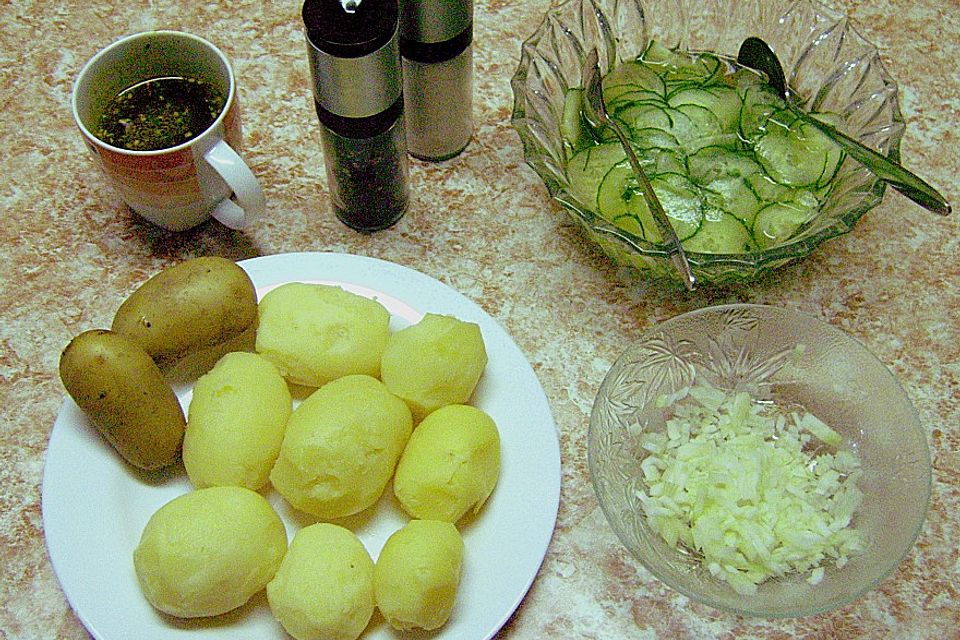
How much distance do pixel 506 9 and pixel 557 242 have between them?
0.40 metres

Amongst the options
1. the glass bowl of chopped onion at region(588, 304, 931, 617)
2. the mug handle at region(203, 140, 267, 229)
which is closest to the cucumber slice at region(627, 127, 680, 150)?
the glass bowl of chopped onion at region(588, 304, 931, 617)

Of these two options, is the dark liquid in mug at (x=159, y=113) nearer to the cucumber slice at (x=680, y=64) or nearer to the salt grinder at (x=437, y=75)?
the salt grinder at (x=437, y=75)

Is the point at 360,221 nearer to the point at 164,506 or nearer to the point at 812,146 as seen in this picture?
the point at 164,506

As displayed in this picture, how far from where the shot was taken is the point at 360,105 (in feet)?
3.28

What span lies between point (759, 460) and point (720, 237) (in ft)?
0.80

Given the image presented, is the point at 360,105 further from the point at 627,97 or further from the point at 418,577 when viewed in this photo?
the point at 418,577

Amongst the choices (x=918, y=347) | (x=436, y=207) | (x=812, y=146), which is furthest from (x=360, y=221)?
(x=918, y=347)

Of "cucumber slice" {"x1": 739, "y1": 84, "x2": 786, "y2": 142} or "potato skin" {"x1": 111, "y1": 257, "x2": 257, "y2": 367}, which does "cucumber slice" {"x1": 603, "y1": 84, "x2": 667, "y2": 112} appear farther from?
"potato skin" {"x1": 111, "y1": 257, "x2": 257, "y2": 367}

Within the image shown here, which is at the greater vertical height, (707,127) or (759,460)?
(707,127)

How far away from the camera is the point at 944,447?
1.04 m

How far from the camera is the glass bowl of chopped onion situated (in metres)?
0.90

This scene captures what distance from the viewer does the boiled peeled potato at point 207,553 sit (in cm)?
83

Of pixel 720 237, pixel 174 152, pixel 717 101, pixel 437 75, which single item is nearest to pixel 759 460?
pixel 720 237

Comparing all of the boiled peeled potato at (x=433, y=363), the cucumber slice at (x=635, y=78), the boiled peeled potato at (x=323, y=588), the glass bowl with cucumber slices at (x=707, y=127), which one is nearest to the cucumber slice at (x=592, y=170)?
the glass bowl with cucumber slices at (x=707, y=127)
